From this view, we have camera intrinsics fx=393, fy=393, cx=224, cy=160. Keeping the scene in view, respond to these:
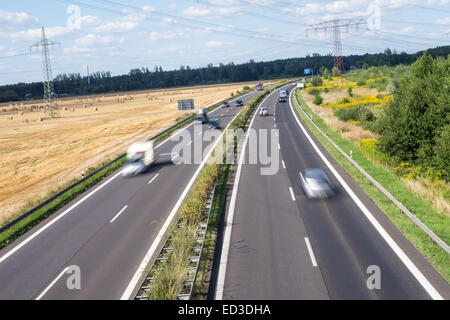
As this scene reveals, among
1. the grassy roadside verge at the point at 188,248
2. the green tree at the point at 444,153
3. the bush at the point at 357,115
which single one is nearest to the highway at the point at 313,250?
the grassy roadside verge at the point at 188,248

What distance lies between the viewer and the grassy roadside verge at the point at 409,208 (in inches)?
573

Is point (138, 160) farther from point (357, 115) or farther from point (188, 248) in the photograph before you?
point (357, 115)

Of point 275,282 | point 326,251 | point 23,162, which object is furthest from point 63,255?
point 23,162

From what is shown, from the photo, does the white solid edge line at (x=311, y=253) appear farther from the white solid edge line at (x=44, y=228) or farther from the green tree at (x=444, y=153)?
the white solid edge line at (x=44, y=228)

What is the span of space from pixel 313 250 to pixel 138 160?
19.2 meters

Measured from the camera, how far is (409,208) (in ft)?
62.2

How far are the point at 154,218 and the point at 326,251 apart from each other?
959cm

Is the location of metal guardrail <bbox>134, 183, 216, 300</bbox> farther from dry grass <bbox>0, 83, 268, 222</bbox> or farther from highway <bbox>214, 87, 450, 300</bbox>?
dry grass <bbox>0, 83, 268, 222</bbox>

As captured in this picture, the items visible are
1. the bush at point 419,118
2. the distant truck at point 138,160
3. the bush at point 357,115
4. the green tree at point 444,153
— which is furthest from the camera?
the bush at point 357,115

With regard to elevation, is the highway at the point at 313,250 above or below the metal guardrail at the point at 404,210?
below

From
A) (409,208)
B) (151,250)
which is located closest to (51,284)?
(151,250)

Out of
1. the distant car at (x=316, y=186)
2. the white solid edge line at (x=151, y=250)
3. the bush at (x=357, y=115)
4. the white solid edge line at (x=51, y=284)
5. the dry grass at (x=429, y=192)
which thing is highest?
the bush at (x=357, y=115)

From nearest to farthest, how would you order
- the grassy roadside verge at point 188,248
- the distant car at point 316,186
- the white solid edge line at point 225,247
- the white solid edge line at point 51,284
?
the grassy roadside verge at point 188,248 < the white solid edge line at point 225,247 < the white solid edge line at point 51,284 < the distant car at point 316,186

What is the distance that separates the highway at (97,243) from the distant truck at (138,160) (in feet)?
6.28
